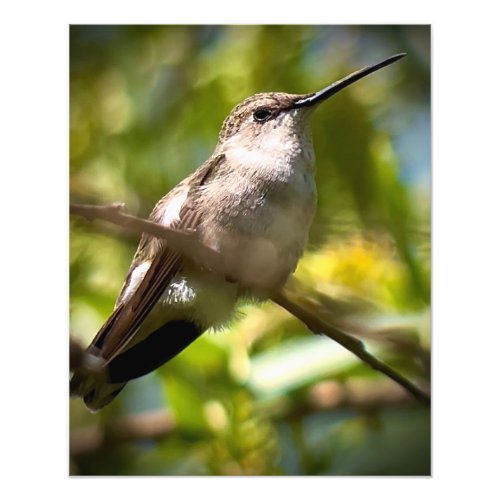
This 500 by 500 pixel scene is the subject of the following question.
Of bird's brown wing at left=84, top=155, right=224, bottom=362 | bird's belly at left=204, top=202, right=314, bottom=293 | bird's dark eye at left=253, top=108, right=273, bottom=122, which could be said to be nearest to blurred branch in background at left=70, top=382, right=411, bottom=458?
bird's brown wing at left=84, top=155, right=224, bottom=362

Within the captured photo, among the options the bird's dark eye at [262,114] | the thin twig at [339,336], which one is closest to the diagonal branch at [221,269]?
the thin twig at [339,336]

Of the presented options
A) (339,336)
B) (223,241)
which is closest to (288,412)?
(339,336)

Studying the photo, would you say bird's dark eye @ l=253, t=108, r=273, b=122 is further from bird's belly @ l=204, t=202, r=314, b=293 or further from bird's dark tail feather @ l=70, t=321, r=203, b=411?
bird's dark tail feather @ l=70, t=321, r=203, b=411

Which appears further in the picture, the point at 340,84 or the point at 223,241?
the point at 340,84

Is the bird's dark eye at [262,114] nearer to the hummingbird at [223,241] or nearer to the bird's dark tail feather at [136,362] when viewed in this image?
the hummingbird at [223,241]

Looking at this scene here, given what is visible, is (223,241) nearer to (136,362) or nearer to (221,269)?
(221,269)
